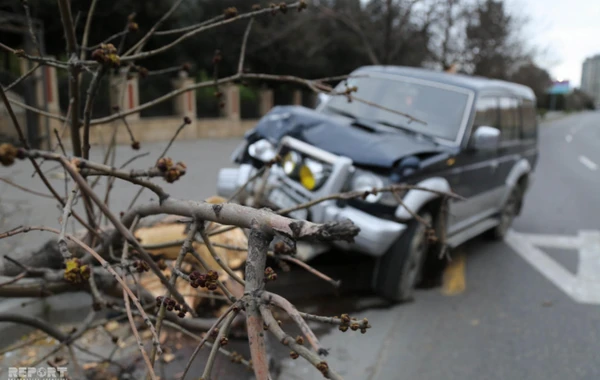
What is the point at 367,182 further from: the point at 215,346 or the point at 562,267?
the point at 562,267

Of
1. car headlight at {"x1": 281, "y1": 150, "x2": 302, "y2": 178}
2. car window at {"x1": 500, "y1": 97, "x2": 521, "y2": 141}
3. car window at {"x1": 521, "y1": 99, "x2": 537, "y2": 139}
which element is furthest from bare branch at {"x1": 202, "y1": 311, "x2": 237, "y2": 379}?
car window at {"x1": 521, "y1": 99, "x2": 537, "y2": 139}

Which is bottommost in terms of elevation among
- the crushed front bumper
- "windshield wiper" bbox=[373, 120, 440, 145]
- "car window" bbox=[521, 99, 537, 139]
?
the crushed front bumper

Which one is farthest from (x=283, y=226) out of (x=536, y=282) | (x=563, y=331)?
(x=536, y=282)

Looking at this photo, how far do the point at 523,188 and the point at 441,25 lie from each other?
1078 centimetres

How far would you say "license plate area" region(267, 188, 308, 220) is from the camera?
14.5 feet

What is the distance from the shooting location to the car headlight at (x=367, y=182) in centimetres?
433

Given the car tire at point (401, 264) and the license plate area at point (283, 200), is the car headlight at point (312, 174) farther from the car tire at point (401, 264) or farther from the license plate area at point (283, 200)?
the car tire at point (401, 264)

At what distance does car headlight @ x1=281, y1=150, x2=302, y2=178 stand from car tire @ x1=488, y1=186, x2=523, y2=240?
348 cm

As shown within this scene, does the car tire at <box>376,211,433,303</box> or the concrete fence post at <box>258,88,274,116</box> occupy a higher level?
the car tire at <box>376,211,433,303</box>

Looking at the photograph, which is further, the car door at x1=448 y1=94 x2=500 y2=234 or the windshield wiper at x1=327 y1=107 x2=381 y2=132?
the car door at x1=448 y1=94 x2=500 y2=234

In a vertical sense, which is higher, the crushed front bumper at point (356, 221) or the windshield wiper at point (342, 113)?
the windshield wiper at point (342, 113)

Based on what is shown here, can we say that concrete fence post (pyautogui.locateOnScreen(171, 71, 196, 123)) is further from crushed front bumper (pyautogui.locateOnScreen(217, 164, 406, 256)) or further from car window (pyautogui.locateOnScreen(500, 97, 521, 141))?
crushed front bumper (pyautogui.locateOnScreen(217, 164, 406, 256))

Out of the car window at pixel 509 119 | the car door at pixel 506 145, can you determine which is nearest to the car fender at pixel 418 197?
the car door at pixel 506 145

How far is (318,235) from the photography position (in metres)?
1.30
